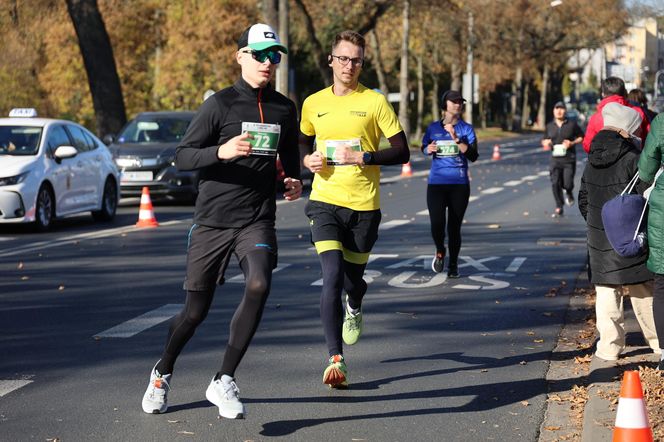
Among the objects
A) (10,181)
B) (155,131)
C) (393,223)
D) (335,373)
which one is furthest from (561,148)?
(335,373)

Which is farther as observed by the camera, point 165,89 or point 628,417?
point 165,89

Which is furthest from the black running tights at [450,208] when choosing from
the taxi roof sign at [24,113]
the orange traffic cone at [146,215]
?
the taxi roof sign at [24,113]

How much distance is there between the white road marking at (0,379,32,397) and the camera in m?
7.14

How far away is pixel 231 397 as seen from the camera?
20.7 feet

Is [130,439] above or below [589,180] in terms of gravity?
below

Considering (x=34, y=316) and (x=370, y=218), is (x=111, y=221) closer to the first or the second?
(x=34, y=316)

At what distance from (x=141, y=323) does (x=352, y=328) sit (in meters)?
2.32

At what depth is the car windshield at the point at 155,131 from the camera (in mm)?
24000

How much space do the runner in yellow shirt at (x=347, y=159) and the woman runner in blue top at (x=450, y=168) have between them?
4843mm

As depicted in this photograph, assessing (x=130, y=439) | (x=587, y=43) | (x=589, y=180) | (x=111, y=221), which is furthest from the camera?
(x=587, y=43)

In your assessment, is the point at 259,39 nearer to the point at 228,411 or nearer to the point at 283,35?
the point at 228,411

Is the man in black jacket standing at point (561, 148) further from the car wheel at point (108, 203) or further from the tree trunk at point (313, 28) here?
the tree trunk at point (313, 28)

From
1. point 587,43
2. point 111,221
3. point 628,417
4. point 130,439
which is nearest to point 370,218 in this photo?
point 130,439

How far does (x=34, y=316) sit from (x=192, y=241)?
12.5 feet
